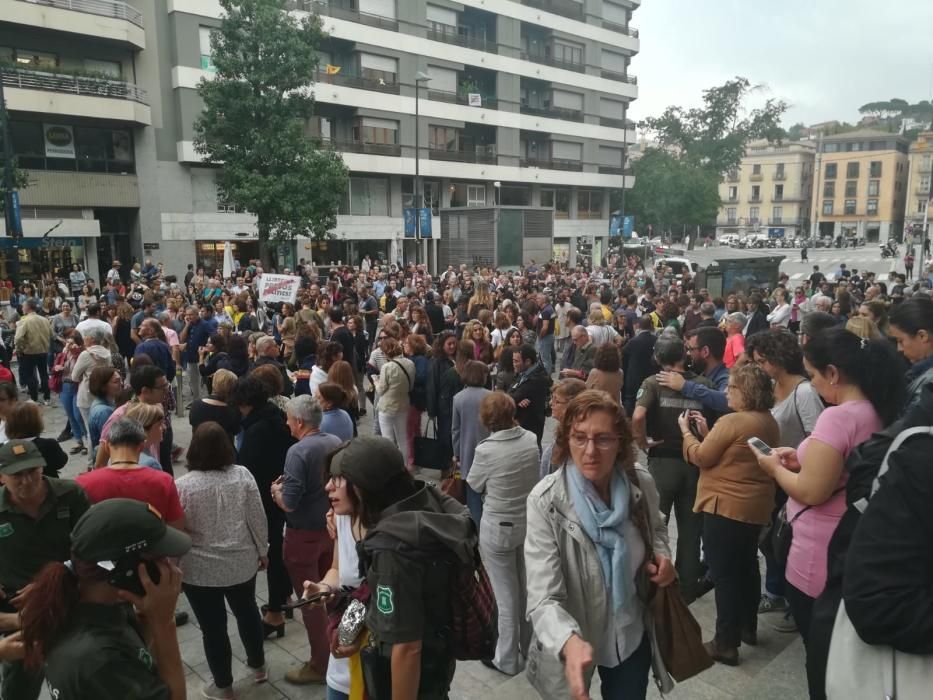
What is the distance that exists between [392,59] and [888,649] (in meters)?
39.2

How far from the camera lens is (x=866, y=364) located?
2984 mm

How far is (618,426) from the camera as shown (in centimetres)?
249

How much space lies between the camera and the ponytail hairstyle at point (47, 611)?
205cm

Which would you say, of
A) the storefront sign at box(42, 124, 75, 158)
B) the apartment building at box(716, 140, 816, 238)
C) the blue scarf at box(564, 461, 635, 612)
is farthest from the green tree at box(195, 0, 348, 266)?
the apartment building at box(716, 140, 816, 238)

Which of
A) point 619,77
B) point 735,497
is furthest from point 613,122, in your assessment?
point 735,497

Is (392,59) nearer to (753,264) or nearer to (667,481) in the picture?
(753,264)

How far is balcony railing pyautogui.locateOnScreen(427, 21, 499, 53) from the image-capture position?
38125mm

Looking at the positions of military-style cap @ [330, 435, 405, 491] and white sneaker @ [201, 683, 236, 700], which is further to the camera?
white sneaker @ [201, 683, 236, 700]

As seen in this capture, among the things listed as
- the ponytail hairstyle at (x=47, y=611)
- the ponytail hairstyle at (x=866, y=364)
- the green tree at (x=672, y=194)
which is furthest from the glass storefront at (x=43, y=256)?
the green tree at (x=672, y=194)

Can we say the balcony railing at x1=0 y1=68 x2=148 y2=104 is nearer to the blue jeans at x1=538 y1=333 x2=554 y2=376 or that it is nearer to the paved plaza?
the blue jeans at x1=538 y1=333 x2=554 y2=376

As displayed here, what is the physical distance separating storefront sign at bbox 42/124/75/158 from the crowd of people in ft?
86.3

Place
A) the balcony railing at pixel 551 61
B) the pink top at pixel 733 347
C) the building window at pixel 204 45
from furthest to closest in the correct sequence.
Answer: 1. the balcony railing at pixel 551 61
2. the building window at pixel 204 45
3. the pink top at pixel 733 347

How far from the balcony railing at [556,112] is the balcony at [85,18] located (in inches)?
973

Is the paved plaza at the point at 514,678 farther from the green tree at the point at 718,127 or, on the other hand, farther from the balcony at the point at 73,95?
the green tree at the point at 718,127
